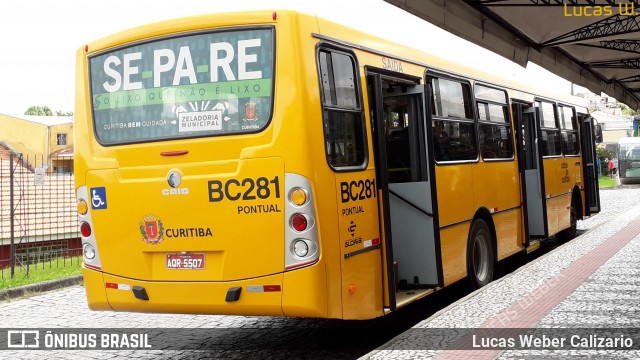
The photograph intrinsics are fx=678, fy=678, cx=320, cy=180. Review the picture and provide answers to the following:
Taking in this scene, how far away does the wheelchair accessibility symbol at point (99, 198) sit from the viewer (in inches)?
237

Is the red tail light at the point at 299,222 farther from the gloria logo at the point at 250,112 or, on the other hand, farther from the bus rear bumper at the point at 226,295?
the gloria logo at the point at 250,112

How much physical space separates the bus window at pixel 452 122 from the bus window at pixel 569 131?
5.17m

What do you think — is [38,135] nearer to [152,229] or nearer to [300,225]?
[152,229]

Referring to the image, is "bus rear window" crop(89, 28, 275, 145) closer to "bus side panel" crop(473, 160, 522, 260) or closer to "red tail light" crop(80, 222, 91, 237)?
"red tail light" crop(80, 222, 91, 237)

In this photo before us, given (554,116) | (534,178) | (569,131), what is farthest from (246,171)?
(569,131)

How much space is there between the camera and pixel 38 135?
60.3 metres

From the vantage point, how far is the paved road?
645 centimetres

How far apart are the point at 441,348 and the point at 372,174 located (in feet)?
5.73

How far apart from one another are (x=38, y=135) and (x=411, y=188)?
59.3 m

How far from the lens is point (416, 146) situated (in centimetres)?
719

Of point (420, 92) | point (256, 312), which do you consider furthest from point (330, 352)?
Answer: point (420, 92)

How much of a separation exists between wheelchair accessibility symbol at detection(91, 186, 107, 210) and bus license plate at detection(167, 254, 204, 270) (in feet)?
2.76

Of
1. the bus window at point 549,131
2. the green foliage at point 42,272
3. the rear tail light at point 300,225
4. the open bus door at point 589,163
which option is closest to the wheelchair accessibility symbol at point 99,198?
the rear tail light at point 300,225

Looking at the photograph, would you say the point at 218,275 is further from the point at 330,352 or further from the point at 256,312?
the point at 330,352
